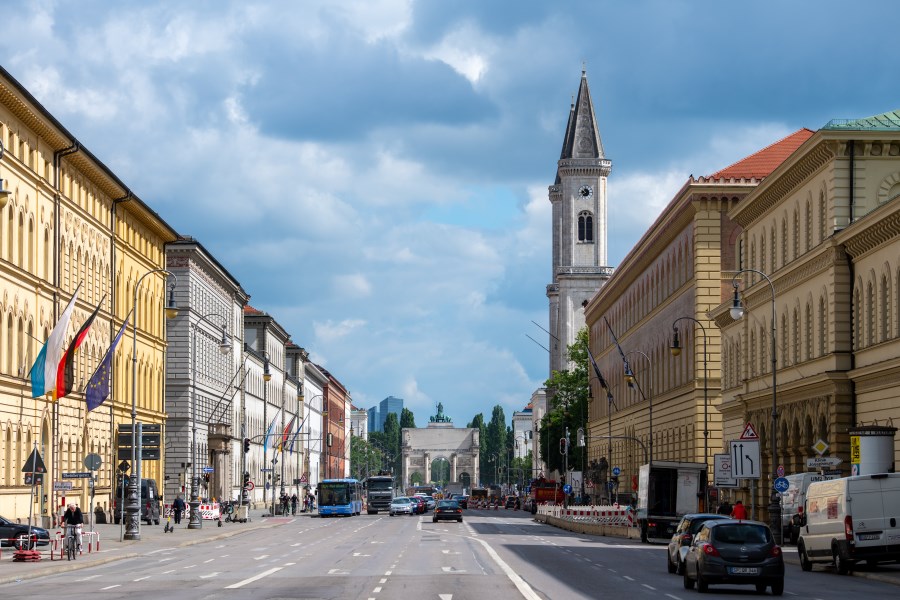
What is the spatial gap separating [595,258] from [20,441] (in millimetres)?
130671

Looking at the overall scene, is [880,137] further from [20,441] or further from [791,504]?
[20,441]

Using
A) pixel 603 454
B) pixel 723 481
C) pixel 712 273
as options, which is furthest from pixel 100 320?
pixel 603 454

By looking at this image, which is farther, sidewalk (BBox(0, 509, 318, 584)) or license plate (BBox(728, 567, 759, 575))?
sidewalk (BBox(0, 509, 318, 584))

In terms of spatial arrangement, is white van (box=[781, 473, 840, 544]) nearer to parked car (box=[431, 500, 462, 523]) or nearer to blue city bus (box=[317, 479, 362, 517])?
parked car (box=[431, 500, 462, 523])

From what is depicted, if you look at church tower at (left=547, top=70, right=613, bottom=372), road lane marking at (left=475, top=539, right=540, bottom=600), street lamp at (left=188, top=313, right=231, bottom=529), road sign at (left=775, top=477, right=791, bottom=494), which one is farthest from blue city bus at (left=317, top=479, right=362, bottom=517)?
church tower at (left=547, top=70, right=613, bottom=372)

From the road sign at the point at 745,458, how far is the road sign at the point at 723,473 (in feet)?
7.50

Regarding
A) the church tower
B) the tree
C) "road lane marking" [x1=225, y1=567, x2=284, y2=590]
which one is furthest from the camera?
the church tower

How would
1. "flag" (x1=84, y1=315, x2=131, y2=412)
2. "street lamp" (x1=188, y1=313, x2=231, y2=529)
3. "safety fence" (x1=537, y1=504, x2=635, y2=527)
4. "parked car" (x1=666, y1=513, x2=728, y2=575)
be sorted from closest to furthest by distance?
"parked car" (x1=666, y1=513, x2=728, y2=575), "flag" (x1=84, y1=315, x2=131, y2=412), "safety fence" (x1=537, y1=504, x2=635, y2=527), "street lamp" (x1=188, y1=313, x2=231, y2=529)

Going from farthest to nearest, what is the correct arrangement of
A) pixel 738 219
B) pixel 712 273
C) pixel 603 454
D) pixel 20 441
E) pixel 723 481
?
pixel 603 454 < pixel 712 273 < pixel 738 219 < pixel 20 441 < pixel 723 481

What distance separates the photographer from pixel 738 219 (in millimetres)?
77438

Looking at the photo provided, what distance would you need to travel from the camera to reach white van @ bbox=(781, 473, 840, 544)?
2155 inches

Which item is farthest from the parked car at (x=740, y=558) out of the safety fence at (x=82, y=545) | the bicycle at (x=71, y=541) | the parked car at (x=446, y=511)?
the parked car at (x=446, y=511)

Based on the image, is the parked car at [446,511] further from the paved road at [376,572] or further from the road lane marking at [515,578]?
the road lane marking at [515,578]

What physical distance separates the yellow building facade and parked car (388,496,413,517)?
3184cm
